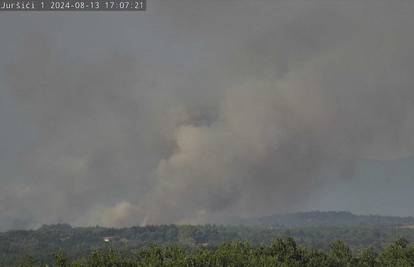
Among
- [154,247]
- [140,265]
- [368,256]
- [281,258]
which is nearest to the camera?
[140,265]

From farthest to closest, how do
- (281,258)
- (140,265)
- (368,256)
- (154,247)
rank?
(368,256) → (281,258) → (154,247) → (140,265)

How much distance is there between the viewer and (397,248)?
5492 inches

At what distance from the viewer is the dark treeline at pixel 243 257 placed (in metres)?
102

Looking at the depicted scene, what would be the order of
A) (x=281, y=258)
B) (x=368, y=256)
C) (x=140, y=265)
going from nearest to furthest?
(x=140, y=265) < (x=281, y=258) < (x=368, y=256)

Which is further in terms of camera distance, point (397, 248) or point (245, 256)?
point (397, 248)

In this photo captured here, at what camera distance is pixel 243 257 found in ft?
384

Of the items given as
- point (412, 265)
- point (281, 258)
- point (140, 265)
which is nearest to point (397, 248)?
point (412, 265)

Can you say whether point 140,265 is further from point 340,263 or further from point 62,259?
point 340,263

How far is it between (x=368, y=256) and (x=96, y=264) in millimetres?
70927

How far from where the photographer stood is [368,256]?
136 m

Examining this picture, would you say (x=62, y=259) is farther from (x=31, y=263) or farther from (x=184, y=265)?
(x=184, y=265)

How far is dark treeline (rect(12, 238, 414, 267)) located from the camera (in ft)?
335

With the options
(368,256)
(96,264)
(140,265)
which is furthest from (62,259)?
(368,256)

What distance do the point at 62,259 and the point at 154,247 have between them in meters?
22.5
